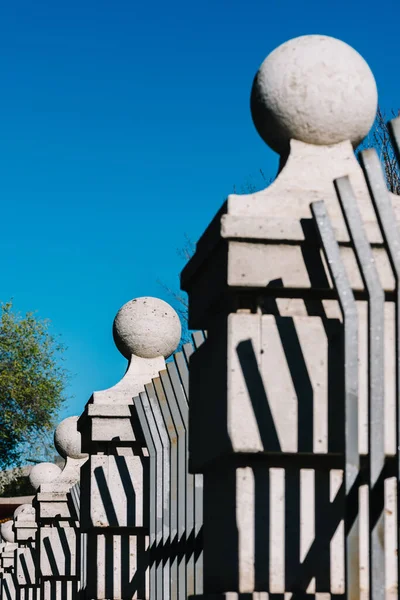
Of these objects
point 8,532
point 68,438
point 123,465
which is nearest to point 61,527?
point 68,438

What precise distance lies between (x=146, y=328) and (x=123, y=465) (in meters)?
0.79

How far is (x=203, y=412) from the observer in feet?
11.0

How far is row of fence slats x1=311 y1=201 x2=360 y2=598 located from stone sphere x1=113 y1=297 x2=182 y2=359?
3.19 metres

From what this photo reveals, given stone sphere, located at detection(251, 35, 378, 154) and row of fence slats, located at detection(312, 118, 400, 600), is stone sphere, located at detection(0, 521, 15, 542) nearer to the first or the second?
stone sphere, located at detection(251, 35, 378, 154)

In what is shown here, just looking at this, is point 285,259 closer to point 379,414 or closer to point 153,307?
point 379,414

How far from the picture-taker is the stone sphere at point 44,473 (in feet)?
37.7

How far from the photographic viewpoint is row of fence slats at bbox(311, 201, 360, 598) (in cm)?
278

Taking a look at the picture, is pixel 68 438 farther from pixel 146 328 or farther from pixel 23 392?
pixel 23 392

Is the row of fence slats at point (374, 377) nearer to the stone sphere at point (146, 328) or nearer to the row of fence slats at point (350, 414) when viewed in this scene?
the row of fence slats at point (350, 414)

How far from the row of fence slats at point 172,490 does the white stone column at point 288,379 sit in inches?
39.7

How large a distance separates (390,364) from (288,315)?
0.98ft

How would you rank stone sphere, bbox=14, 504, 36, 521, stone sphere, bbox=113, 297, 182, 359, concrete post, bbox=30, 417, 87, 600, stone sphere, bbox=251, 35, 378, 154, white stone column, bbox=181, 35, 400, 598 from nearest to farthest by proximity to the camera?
white stone column, bbox=181, 35, 400, 598
stone sphere, bbox=251, 35, 378, 154
stone sphere, bbox=113, 297, 182, 359
concrete post, bbox=30, 417, 87, 600
stone sphere, bbox=14, 504, 36, 521

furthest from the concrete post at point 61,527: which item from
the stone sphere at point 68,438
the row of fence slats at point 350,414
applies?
the row of fence slats at point 350,414

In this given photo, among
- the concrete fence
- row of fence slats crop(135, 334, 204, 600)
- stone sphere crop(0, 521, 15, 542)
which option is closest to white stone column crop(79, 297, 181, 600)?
row of fence slats crop(135, 334, 204, 600)
